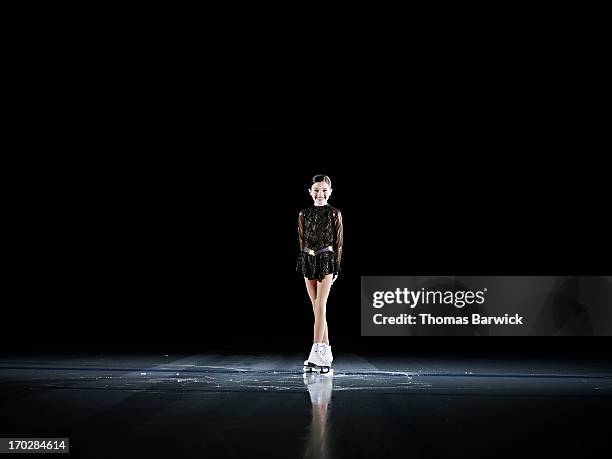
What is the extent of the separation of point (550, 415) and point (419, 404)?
59cm

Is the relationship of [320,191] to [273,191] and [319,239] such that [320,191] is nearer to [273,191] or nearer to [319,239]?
[319,239]

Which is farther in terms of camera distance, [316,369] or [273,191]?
[273,191]

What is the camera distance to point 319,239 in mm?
5410

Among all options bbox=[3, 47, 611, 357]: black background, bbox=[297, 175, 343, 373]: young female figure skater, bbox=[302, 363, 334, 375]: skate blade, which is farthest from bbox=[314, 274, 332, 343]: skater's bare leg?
bbox=[3, 47, 611, 357]: black background

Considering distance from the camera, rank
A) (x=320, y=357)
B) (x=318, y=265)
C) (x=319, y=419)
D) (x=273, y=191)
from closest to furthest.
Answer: (x=319, y=419) < (x=320, y=357) < (x=318, y=265) < (x=273, y=191)

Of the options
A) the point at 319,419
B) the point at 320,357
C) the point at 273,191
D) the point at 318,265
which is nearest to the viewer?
the point at 319,419

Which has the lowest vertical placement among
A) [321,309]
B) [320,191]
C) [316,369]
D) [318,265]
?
[316,369]

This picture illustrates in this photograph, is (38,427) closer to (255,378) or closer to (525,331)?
(255,378)

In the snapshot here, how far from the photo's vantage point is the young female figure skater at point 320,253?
5.34 m

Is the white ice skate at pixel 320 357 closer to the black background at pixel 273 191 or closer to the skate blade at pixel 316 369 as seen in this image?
the skate blade at pixel 316 369

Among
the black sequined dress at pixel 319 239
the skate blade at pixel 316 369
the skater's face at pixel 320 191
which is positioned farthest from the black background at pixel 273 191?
the skater's face at pixel 320 191

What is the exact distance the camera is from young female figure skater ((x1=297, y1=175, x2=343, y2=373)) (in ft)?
17.5

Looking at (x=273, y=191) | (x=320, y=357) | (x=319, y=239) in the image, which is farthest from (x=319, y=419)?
(x=273, y=191)

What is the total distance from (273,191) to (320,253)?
6362 millimetres
